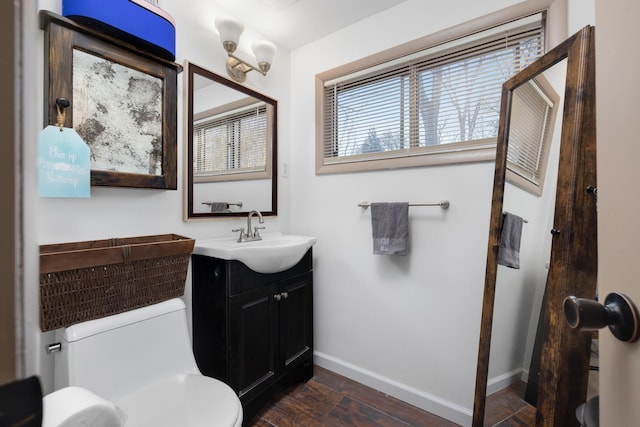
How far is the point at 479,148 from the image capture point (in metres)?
1.45

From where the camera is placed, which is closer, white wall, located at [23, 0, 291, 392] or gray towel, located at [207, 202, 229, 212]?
white wall, located at [23, 0, 291, 392]

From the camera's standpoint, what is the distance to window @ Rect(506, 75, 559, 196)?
1022 millimetres

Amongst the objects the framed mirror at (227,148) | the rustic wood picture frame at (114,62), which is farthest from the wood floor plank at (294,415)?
the rustic wood picture frame at (114,62)

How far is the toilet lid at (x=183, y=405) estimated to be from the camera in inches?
36.3

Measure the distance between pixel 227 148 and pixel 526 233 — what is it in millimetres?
1630

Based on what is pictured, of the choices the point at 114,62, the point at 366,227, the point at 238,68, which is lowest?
the point at 366,227

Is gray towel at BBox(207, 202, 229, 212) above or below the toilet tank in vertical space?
above

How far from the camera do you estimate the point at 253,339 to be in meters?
1.48

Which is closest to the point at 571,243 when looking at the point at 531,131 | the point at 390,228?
the point at 531,131

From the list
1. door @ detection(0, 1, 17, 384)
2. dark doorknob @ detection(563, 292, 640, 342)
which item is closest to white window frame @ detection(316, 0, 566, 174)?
dark doorknob @ detection(563, 292, 640, 342)

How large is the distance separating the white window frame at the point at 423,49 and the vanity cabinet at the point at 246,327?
0.81 m

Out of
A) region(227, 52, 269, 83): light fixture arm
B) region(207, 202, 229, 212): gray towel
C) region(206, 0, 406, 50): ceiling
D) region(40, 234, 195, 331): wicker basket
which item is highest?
region(206, 0, 406, 50): ceiling

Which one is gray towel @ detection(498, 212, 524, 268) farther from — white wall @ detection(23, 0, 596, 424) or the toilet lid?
the toilet lid

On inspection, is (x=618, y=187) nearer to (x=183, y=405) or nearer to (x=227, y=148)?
(x=183, y=405)
